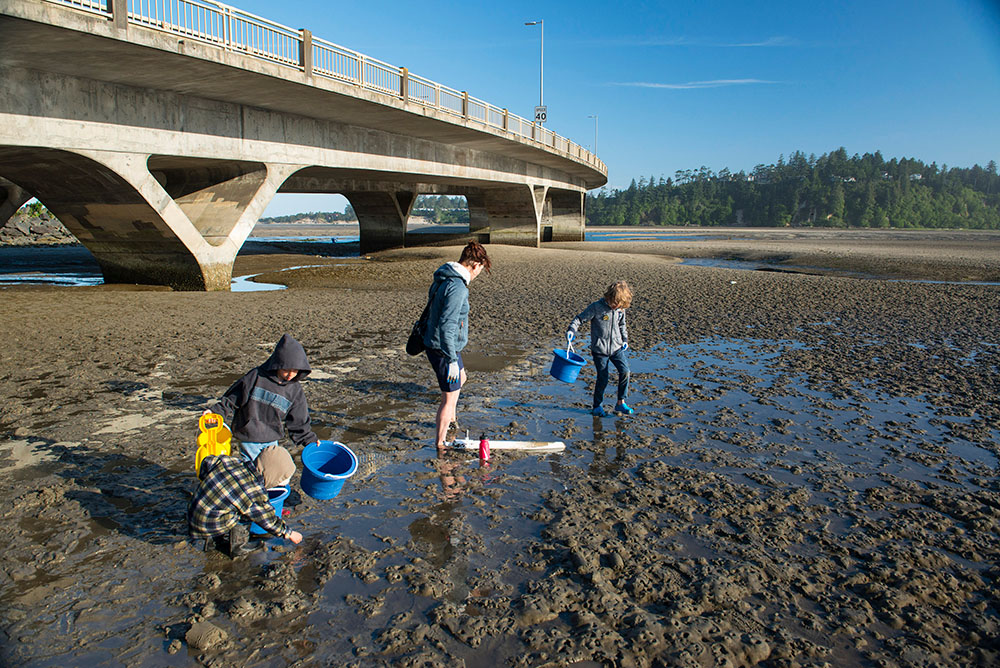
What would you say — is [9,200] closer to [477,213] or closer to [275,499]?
[275,499]

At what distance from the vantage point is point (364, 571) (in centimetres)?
346

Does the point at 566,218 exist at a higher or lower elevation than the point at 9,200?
higher

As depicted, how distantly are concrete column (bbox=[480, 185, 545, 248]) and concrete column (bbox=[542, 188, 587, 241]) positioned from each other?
11.9 m

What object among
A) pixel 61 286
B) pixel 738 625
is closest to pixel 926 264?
pixel 738 625

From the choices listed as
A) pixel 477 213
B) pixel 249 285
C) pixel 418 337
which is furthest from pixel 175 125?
pixel 477 213

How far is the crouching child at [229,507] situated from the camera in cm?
342

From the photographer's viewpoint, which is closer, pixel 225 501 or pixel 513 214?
pixel 225 501

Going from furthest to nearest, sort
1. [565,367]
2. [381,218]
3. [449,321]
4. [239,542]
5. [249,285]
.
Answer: [381,218]
[249,285]
[565,367]
[449,321]
[239,542]

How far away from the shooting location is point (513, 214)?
127ft

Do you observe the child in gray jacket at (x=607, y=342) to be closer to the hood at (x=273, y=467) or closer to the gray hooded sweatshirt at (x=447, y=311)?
the gray hooded sweatshirt at (x=447, y=311)

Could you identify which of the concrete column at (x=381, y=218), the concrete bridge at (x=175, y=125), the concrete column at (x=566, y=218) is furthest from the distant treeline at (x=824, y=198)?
the concrete bridge at (x=175, y=125)

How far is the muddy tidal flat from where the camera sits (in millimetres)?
2926

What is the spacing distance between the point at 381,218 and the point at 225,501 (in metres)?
37.1

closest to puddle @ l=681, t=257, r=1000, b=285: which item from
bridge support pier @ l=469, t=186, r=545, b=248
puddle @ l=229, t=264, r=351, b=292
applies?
bridge support pier @ l=469, t=186, r=545, b=248
